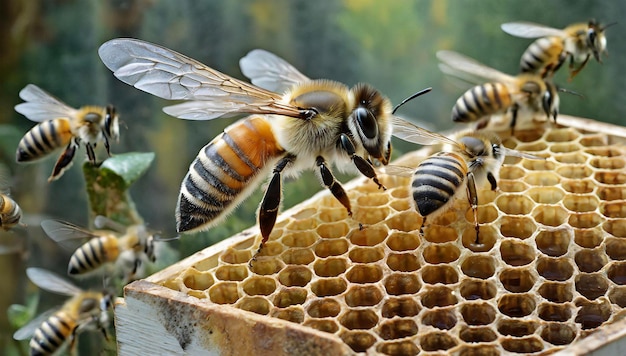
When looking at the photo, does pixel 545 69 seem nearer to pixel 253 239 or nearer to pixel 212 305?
pixel 253 239

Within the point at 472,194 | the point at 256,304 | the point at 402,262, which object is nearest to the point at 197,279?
the point at 256,304

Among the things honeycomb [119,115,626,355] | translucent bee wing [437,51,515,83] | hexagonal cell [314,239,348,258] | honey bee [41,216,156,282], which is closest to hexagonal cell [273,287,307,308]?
honeycomb [119,115,626,355]

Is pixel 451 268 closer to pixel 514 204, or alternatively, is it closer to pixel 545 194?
pixel 514 204

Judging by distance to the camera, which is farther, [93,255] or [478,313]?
[93,255]

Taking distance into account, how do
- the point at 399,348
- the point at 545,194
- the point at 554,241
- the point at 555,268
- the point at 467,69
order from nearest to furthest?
1. the point at 399,348
2. the point at 555,268
3. the point at 554,241
4. the point at 545,194
5. the point at 467,69

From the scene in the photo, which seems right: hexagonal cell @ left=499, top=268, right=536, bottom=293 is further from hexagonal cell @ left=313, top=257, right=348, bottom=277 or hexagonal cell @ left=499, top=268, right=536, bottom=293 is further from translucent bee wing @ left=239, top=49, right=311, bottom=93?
translucent bee wing @ left=239, top=49, right=311, bottom=93

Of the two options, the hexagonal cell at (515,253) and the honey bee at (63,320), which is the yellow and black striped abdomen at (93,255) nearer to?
the honey bee at (63,320)

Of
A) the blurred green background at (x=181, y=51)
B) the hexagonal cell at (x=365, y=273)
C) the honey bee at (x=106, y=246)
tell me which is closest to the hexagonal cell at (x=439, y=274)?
the hexagonal cell at (x=365, y=273)
